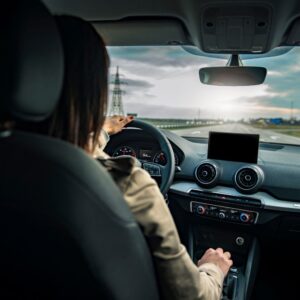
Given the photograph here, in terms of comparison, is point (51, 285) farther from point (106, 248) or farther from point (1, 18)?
point (1, 18)

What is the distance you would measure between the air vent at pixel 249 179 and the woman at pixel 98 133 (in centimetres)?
177

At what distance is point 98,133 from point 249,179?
1997 mm

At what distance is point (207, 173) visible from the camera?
323cm

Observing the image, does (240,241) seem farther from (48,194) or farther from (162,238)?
(48,194)

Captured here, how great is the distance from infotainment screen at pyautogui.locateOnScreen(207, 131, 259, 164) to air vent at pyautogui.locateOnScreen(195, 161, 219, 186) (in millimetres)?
90

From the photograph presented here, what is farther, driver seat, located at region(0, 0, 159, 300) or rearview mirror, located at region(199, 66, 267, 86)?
rearview mirror, located at region(199, 66, 267, 86)

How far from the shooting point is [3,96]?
104 centimetres

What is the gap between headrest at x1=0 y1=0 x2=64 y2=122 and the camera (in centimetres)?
104

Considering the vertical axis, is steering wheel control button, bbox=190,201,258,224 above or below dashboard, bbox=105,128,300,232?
below

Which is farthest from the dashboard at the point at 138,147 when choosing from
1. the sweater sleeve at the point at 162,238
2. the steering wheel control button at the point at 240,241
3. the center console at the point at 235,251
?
the sweater sleeve at the point at 162,238

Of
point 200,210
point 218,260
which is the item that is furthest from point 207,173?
point 218,260

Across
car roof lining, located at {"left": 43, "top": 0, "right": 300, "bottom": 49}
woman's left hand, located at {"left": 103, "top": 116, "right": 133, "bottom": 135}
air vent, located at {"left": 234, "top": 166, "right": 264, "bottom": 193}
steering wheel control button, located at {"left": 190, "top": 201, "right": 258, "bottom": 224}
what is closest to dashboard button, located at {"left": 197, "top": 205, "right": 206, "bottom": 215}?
steering wheel control button, located at {"left": 190, "top": 201, "right": 258, "bottom": 224}

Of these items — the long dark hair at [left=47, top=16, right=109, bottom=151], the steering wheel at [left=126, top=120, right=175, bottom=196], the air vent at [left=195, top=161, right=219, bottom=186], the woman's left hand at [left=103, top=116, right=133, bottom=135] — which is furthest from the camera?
the air vent at [left=195, top=161, right=219, bottom=186]

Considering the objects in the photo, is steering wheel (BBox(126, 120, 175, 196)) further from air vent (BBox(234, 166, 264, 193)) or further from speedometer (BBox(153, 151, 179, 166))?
air vent (BBox(234, 166, 264, 193))
